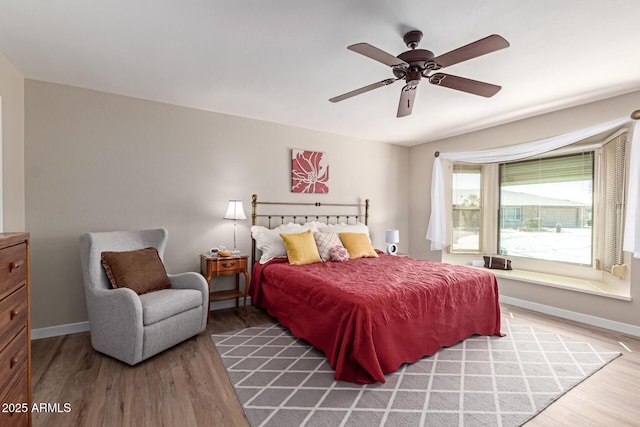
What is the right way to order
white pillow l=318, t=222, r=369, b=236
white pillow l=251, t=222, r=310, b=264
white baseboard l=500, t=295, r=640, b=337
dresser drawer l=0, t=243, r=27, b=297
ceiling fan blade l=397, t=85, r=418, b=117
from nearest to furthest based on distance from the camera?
dresser drawer l=0, t=243, r=27, b=297 < ceiling fan blade l=397, t=85, r=418, b=117 < white baseboard l=500, t=295, r=640, b=337 < white pillow l=251, t=222, r=310, b=264 < white pillow l=318, t=222, r=369, b=236

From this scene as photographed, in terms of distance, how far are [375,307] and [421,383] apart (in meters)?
0.67

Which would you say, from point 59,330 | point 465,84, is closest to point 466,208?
point 465,84

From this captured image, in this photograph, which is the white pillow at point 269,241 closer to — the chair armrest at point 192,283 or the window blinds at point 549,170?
the chair armrest at point 192,283

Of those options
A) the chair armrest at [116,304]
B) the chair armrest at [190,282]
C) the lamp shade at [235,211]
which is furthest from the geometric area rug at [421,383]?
the lamp shade at [235,211]

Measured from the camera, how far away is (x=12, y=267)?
4.47ft

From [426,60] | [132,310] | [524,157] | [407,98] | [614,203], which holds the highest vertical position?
[426,60]

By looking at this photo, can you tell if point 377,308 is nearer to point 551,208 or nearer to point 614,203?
point 614,203

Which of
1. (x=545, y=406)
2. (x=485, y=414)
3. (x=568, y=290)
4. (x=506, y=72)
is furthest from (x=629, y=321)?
(x=506, y=72)

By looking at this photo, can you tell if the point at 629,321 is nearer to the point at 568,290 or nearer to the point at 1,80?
the point at 568,290

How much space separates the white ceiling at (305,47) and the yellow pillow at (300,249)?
5.36 feet

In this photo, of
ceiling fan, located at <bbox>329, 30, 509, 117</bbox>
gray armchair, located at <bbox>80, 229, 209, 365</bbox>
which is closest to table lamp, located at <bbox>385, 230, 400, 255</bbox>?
ceiling fan, located at <bbox>329, 30, 509, 117</bbox>

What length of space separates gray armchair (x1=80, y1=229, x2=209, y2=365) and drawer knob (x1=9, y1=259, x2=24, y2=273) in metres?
1.09

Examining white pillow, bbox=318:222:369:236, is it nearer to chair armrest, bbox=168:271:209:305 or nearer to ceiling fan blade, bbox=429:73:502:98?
chair armrest, bbox=168:271:209:305

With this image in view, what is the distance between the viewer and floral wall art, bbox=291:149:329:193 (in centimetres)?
461
